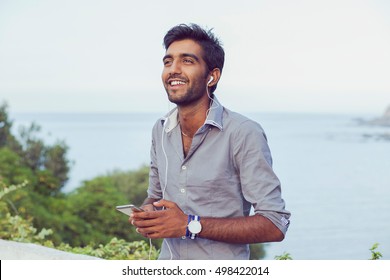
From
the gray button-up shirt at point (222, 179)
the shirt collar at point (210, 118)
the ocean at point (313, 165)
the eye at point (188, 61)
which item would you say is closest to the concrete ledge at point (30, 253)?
the gray button-up shirt at point (222, 179)

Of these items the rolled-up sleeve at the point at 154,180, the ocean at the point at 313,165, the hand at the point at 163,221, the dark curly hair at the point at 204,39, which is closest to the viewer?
the hand at the point at 163,221

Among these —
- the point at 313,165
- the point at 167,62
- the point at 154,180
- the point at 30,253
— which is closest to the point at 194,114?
the point at 167,62

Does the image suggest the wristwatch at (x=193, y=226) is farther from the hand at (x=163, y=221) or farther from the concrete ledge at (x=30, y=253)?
the concrete ledge at (x=30, y=253)

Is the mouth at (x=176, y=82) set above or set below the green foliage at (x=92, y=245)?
above

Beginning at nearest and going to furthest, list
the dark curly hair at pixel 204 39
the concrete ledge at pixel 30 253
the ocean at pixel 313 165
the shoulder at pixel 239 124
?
1. the shoulder at pixel 239 124
2. the dark curly hair at pixel 204 39
3. the concrete ledge at pixel 30 253
4. the ocean at pixel 313 165

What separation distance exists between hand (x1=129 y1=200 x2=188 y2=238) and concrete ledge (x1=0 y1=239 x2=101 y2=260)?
64cm

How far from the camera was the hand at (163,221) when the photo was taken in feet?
6.15

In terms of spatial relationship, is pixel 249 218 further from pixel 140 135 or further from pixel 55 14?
pixel 140 135

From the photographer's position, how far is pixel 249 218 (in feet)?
6.29

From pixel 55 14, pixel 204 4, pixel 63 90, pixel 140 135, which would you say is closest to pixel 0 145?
pixel 55 14

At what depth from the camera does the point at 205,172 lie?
200 cm

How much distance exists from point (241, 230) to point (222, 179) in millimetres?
169

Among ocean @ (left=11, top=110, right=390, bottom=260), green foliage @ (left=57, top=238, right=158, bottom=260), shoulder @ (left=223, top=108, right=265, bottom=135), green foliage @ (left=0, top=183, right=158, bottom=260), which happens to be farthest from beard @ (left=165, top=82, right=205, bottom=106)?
ocean @ (left=11, top=110, right=390, bottom=260)

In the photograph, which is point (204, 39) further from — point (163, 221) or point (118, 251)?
point (118, 251)
